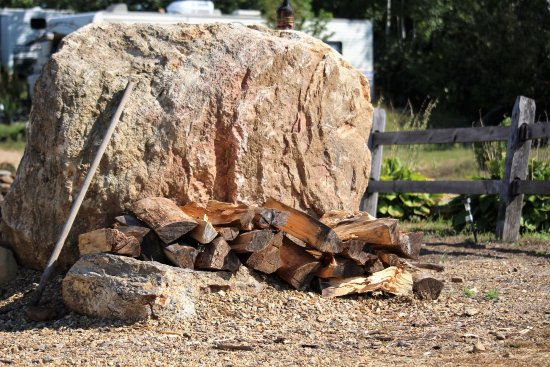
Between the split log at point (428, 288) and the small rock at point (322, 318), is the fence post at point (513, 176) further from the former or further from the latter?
the small rock at point (322, 318)

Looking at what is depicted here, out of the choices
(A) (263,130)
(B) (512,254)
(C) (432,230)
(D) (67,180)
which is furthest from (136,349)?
(C) (432,230)

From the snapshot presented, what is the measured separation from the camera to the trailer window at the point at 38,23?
2384 centimetres

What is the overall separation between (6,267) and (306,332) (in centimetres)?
245

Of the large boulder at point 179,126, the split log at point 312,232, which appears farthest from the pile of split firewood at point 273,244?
the large boulder at point 179,126

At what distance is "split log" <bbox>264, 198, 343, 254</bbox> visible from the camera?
20.1ft

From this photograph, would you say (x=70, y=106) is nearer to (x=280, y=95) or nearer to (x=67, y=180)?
(x=67, y=180)

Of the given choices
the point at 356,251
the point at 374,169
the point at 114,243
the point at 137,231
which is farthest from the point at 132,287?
the point at 374,169

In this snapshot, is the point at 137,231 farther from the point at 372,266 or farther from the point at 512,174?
the point at 512,174

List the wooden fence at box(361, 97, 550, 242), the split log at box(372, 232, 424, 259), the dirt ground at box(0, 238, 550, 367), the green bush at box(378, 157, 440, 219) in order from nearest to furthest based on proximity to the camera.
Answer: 1. the dirt ground at box(0, 238, 550, 367)
2. the split log at box(372, 232, 424, 259)
3. the wooden fence at box(361, 97, 550, 242)
4. the green bush at box(378, 157, 440, 219)

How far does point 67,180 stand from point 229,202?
3.71 ft

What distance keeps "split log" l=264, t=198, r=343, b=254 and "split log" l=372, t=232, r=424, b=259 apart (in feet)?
1.49

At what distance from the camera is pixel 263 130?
6.68m

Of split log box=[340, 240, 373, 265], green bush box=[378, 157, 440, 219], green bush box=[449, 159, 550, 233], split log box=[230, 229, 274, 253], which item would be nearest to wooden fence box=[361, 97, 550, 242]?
green bush box=[449, 159, 550, 233]

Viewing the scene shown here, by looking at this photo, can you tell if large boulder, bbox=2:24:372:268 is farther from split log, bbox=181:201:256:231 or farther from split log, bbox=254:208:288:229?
split log, bbox=254:208:288:229
